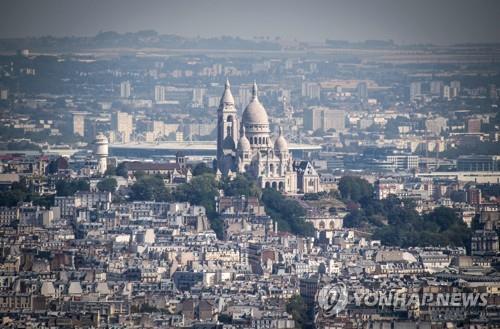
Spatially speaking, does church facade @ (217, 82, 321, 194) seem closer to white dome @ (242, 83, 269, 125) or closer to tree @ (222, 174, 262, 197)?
white dome @ (242, 83, 269, 125)

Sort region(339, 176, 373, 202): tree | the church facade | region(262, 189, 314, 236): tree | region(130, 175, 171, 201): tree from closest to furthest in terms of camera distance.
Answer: region(262, 189, 314, 236): tree < region(130, 175, 171, 201): tree < region(339, 176, 373, 202): tree < the church facade

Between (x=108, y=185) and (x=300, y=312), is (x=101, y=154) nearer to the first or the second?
(x=108, y=185)

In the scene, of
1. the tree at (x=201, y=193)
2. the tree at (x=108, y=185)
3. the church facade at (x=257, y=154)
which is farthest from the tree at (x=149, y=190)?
the church facade at (x=257, y=154)

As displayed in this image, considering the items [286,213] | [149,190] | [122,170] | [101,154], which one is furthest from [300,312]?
[101,154]

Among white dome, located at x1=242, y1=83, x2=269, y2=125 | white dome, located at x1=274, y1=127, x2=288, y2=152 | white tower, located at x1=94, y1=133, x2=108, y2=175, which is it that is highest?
white dome, located at x1=242, y1=83, x2=269, y2=125

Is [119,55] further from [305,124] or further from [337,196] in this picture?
[337,196]

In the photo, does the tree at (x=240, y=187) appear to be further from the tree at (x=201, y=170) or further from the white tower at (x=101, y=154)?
the white tower at (x=101, y=154)

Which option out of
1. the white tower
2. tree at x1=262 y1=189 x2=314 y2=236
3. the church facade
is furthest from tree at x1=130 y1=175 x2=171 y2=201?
the white tower
